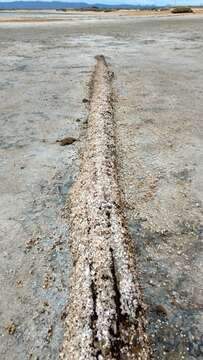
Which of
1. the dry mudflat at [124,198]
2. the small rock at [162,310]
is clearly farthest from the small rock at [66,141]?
the small rock at [162,310]

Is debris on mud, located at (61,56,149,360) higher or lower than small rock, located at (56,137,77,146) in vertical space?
higher

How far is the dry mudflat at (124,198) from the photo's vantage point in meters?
3.63

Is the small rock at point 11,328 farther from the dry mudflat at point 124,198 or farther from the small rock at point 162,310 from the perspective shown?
the small rock at point 162,310

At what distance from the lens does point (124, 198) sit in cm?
550

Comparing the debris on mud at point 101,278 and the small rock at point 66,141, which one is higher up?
the debris on mud at point 101,278

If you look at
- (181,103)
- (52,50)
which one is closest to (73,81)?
(181,103)

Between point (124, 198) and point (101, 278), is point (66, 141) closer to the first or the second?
point (124, 198)

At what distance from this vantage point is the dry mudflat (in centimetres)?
363

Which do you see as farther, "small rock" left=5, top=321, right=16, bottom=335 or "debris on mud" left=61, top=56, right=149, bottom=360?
"small rock" left=5, top=321, right=16, bottom=335

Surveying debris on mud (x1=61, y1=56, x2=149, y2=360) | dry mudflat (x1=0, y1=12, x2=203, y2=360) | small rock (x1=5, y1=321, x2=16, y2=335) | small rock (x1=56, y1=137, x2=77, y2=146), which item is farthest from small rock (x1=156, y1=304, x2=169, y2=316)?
small rock (x1=56, y1=137, x2=77, y2=146)

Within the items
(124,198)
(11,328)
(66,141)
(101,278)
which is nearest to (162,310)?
(101,278)

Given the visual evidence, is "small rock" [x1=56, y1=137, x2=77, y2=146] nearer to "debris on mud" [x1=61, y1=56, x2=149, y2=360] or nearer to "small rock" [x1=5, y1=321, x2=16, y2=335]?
"debris on mud" [x1=61, y1=56, x2=149, y2=360]

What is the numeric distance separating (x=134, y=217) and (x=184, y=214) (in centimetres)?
66

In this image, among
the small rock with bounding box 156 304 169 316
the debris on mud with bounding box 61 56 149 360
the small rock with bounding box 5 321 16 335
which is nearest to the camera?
the debris on mud with bounding box 61 56 149 360
